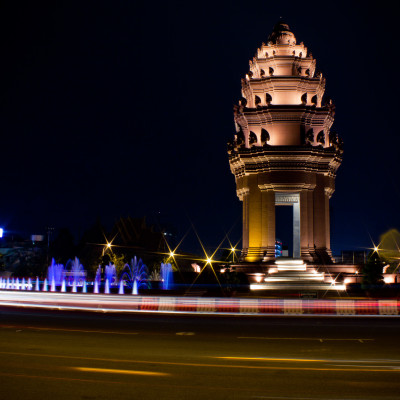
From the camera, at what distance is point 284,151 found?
40125mm

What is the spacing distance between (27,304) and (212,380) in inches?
751

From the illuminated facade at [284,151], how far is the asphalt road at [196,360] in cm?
2241

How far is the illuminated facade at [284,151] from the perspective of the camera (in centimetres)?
4034

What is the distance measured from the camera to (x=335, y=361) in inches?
438

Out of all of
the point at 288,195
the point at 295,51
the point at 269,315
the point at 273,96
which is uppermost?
the point at 295,51

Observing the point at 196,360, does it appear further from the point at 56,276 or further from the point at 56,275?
the point at 56,275

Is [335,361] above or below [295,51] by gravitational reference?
below

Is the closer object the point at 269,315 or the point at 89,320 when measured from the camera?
the point at 89,320

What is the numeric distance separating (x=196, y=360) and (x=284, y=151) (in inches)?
1190

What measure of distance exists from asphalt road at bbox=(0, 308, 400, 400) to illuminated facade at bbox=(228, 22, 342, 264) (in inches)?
882

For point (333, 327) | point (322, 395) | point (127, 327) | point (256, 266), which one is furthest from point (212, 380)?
point (256, 266)

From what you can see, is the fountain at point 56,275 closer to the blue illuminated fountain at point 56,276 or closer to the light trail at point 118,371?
the blue illuminated fountain at point 56,276

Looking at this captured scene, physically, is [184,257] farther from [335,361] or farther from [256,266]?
[335,361]

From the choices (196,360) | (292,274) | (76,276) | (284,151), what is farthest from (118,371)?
(76,276)
